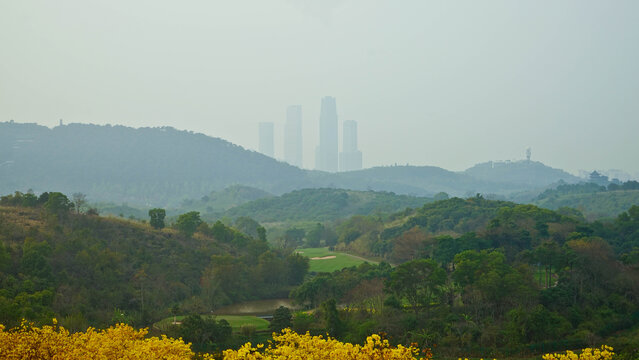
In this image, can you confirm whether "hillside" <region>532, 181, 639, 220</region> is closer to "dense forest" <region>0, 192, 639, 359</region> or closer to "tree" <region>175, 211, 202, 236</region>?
"dense forest" <region>0, 192, 639, 359</region>

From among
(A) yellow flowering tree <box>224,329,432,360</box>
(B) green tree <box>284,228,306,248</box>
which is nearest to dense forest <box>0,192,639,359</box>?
(A) yellow flowering tree <box>224,329,432,360</box>

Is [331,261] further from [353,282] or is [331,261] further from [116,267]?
[116,267]

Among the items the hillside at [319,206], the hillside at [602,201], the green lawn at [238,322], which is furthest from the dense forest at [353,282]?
the hillside at [319,206]

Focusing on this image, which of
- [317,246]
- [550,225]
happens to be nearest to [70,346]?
[550,225]

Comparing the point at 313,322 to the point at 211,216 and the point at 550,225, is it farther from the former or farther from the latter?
the point at 211,216

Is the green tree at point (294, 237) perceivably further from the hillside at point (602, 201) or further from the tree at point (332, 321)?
the tree at point (332, 321)

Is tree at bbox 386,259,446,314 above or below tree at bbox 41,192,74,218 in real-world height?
below
